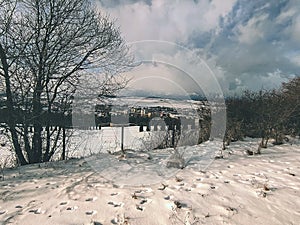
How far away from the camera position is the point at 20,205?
11.3 ft

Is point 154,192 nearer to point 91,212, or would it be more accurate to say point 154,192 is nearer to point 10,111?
point 91,212

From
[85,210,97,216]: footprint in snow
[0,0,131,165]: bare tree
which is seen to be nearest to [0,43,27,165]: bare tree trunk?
[0,0,131,165]: bare tree

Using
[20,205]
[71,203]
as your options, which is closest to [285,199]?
[71,203]

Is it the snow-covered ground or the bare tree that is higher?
the bare tree

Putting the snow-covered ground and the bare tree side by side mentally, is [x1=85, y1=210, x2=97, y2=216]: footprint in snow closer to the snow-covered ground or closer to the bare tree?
the snow-covered ground

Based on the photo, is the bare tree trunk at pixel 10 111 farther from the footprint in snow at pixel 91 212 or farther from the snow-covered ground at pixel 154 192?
the footprint in snow at pixel 91 212

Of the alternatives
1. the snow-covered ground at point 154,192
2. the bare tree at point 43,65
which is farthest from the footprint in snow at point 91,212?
the bare tree at point 43,65

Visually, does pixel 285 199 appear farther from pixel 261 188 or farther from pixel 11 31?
pixel 11 31

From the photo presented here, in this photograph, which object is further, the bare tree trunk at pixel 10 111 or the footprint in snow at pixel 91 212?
the bare tree trunk at pixel 10 111

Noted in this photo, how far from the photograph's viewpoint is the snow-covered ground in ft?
9.75

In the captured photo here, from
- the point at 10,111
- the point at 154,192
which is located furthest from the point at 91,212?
the point at 10,111

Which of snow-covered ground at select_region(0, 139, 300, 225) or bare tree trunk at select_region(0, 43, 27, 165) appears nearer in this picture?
snow-covered ground at select_region(0, 139, 300, 225)

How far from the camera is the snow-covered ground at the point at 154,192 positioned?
9.75 feet

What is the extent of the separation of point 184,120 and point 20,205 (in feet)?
22.7
